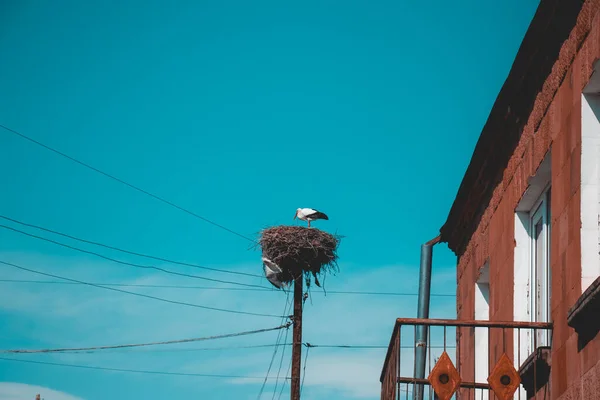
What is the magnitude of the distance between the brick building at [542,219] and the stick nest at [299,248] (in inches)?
400

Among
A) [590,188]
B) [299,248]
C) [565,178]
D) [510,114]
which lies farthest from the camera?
[299,248]

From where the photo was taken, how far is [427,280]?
17719 millimetres

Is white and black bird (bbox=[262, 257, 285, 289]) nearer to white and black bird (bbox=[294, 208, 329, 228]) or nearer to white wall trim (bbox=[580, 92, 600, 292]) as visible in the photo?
white and black bird (bbox=[294, 208, 329, 228])

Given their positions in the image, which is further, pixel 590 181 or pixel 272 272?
pixel 272 272

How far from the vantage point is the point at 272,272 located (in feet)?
69.5

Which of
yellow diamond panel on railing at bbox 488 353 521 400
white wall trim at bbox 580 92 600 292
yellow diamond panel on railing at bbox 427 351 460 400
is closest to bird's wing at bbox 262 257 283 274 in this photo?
yellow diamond panel on railing at bbox 427 351 460 400

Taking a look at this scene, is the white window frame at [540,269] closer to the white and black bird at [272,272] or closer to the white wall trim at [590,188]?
the white wall trim at [590,188]

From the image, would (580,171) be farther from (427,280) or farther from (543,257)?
(427,280)

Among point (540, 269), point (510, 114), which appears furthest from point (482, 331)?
point (510, 114)

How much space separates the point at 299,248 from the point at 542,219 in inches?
493

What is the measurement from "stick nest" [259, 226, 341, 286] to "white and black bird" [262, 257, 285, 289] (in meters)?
0.07

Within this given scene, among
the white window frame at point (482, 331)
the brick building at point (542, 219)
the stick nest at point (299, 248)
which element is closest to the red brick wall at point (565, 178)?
the brick building at point (542, 219)

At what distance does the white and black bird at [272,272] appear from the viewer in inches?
827

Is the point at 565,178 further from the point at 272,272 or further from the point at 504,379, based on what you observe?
the point at 272,272
